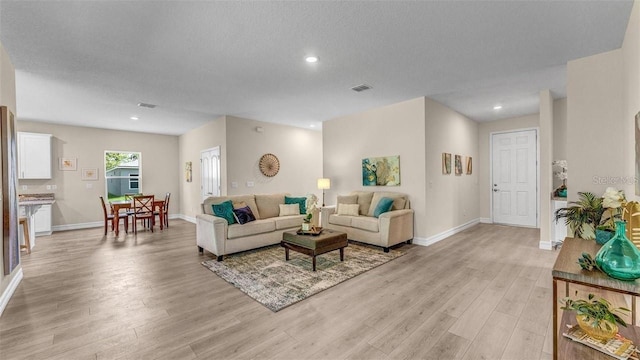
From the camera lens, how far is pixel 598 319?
57.6 inches

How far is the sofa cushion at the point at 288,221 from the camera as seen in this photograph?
4844 mm

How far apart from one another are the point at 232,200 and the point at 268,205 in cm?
71

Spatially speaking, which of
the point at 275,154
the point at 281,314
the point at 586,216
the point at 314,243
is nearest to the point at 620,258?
the point at 586,216

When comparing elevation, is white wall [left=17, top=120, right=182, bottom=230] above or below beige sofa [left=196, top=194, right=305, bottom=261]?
above

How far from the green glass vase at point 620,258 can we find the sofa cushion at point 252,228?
3963mm

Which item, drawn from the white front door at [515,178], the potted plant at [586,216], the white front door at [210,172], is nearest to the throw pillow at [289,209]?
the white front door at [210,172]

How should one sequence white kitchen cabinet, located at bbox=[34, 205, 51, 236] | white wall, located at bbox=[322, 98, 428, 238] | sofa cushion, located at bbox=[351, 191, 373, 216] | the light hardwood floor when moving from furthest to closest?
white kitchen cabinet, located at bbox=[34, 205, 51, 236], sofa cushion, located at bbox=[351, 191, 373, 216], white wall, located at bbox=[322, 98, 428, 238], the light hardwood floor

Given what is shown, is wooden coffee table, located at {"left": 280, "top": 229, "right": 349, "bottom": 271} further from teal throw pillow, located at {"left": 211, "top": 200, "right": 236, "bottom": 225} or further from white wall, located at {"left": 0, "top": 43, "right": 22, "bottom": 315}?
white wall, located at {"left": 0, "top": 43, "right": 22, "bottom": 315}

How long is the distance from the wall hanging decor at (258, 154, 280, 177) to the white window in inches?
160

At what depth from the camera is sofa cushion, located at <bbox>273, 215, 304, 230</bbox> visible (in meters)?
4.84

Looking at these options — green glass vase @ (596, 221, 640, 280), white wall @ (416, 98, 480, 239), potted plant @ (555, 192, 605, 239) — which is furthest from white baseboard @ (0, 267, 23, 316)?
potted plant @ (555, 192, 605, 239)

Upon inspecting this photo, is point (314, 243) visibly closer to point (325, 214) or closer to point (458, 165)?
point (325, 214)

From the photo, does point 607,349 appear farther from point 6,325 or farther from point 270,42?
point 6,325

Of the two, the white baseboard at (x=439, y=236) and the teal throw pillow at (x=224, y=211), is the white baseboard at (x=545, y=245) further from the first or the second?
the teal throw pillow at (x=224, y=211)
